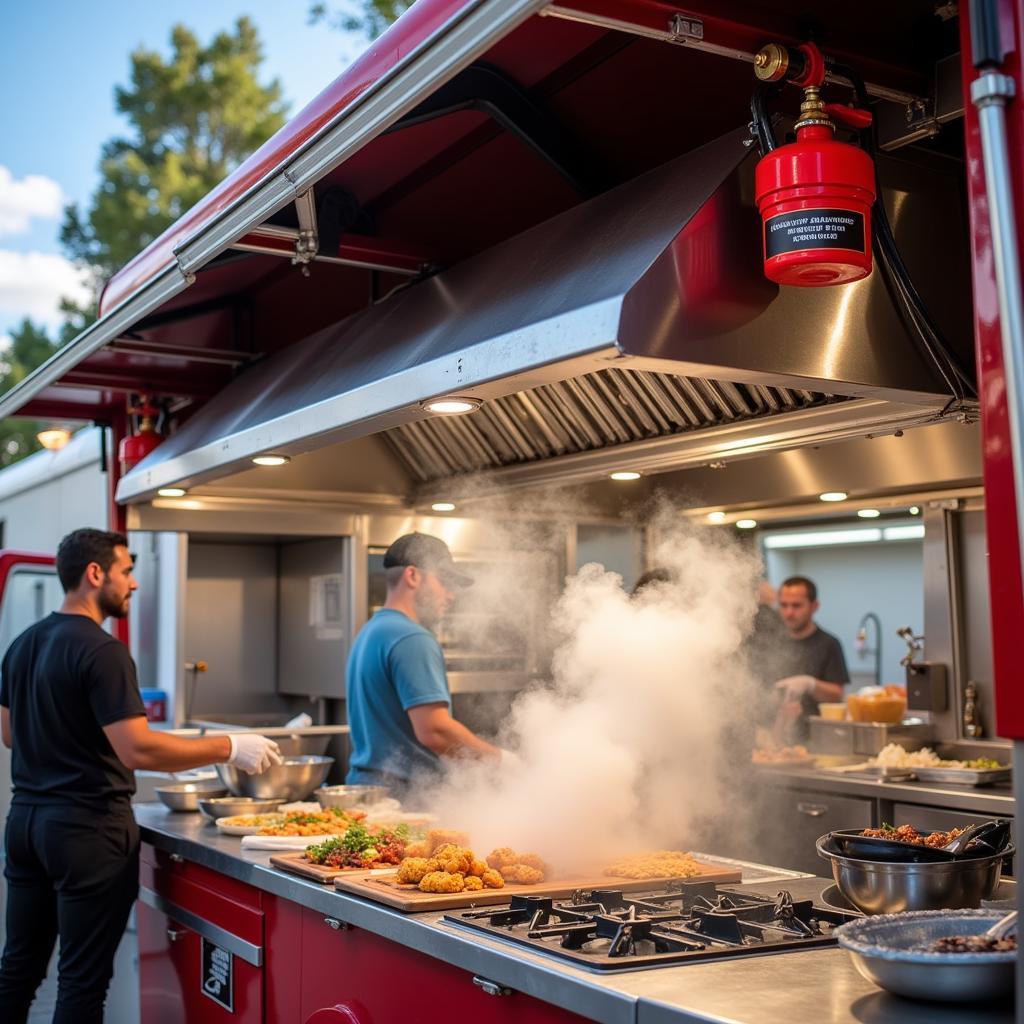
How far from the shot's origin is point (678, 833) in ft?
13.2

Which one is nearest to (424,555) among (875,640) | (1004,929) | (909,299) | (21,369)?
(909,299)

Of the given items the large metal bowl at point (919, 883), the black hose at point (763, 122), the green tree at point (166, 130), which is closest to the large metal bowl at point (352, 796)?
the large metal bowl at point (919, 883)

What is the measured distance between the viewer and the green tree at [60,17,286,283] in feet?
75.7

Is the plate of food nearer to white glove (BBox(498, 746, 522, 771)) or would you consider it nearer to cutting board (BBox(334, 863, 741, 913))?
white glove (BBox(498, 746, 522, 771))

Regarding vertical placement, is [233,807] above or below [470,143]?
below

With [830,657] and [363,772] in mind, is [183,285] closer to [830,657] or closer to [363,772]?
[363,772]

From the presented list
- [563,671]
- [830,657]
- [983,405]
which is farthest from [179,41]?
[983,405]

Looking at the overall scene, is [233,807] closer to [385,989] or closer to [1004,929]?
[385,989]

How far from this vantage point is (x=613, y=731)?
3.82 m

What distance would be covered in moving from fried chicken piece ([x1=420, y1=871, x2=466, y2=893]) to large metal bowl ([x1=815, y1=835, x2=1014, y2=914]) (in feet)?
3.15

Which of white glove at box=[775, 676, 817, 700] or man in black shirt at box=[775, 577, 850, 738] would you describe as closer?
white glove at box=[775, 676, 817, 700]

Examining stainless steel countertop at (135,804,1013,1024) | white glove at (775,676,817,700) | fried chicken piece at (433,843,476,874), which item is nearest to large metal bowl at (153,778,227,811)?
fried chicken piece at (433,843,476,874)

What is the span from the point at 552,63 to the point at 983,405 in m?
1.71

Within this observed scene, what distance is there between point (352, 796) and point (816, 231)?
2.89 m
